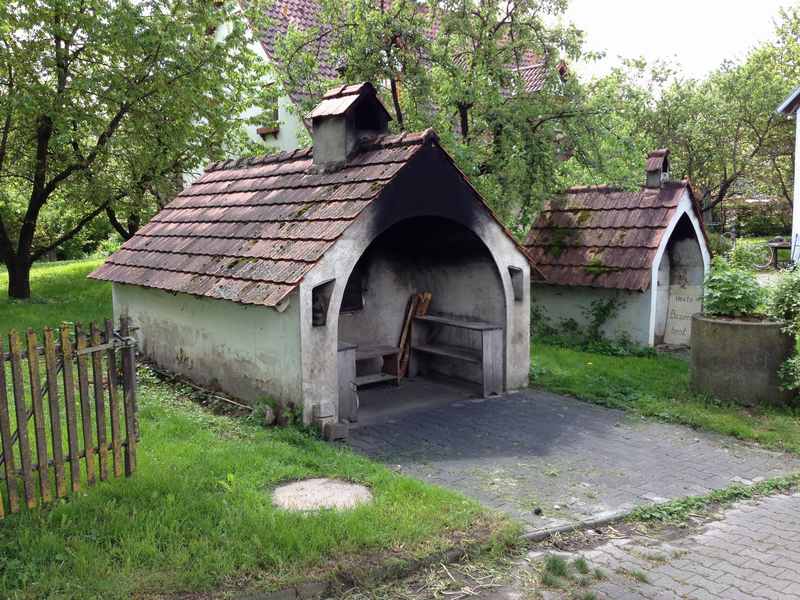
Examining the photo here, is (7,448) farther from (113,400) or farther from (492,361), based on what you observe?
(492,361)

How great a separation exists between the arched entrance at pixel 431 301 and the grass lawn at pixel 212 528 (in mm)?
3793

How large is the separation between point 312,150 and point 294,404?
410cm

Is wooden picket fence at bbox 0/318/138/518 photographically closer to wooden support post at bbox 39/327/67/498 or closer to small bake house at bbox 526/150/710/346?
wooden support post at bbox 39/327/67/498

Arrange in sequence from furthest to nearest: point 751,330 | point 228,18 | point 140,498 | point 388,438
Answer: point 228,18, point 751,330, point 388,438, point 140,498

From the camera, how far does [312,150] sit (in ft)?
34.4

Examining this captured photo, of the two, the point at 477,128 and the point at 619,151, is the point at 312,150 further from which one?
the point at 619,151

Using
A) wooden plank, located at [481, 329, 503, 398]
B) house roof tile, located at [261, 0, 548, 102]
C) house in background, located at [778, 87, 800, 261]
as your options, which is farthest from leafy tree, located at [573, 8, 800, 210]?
wooden plank, located at [481, 329, 503, 398]

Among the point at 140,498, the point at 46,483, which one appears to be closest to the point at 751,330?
the point at 140,498

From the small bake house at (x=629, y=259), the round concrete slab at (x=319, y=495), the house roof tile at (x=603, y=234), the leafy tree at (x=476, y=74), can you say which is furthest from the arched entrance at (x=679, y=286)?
the round concrete slab at (x=319, y=495)

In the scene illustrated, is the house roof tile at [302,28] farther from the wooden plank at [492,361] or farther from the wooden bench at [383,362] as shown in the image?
the wooden plank at [492,361]

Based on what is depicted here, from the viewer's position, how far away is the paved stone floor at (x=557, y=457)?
255 inches

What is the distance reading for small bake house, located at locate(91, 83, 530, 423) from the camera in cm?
826

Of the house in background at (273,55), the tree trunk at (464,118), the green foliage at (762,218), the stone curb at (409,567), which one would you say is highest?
the house in background at (273,55)

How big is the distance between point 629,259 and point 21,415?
35.1ft
